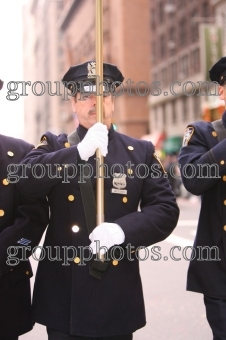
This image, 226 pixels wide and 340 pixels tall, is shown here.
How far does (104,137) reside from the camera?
326 cm

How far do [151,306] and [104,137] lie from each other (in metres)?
3.95

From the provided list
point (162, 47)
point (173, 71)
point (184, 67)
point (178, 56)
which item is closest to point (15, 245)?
point (184, 67)

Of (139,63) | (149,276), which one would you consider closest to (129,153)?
(149,276)

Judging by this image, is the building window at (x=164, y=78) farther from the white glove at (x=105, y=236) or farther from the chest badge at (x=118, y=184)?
the white glove at (x=105, y=236)

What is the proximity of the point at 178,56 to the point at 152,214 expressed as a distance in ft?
127

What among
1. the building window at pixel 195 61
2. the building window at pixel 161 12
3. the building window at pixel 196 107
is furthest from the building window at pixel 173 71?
the building window at pixel 196 107

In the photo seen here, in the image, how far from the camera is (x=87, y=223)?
11.0ft

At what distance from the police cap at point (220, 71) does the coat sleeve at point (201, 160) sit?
A: 29 cm

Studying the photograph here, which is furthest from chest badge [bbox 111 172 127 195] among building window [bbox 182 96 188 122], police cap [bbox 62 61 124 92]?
building window [bbox 182 96 188 122]

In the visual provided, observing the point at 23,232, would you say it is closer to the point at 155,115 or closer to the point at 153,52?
the point at 155,115

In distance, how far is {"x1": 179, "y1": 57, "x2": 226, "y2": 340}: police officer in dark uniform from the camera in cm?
340

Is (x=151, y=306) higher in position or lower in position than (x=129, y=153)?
lower

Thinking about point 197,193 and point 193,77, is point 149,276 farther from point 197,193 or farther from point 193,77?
point 193,77

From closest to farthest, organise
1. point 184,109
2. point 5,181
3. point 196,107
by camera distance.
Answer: point 5,181 < point 196,107 < point 184,109
